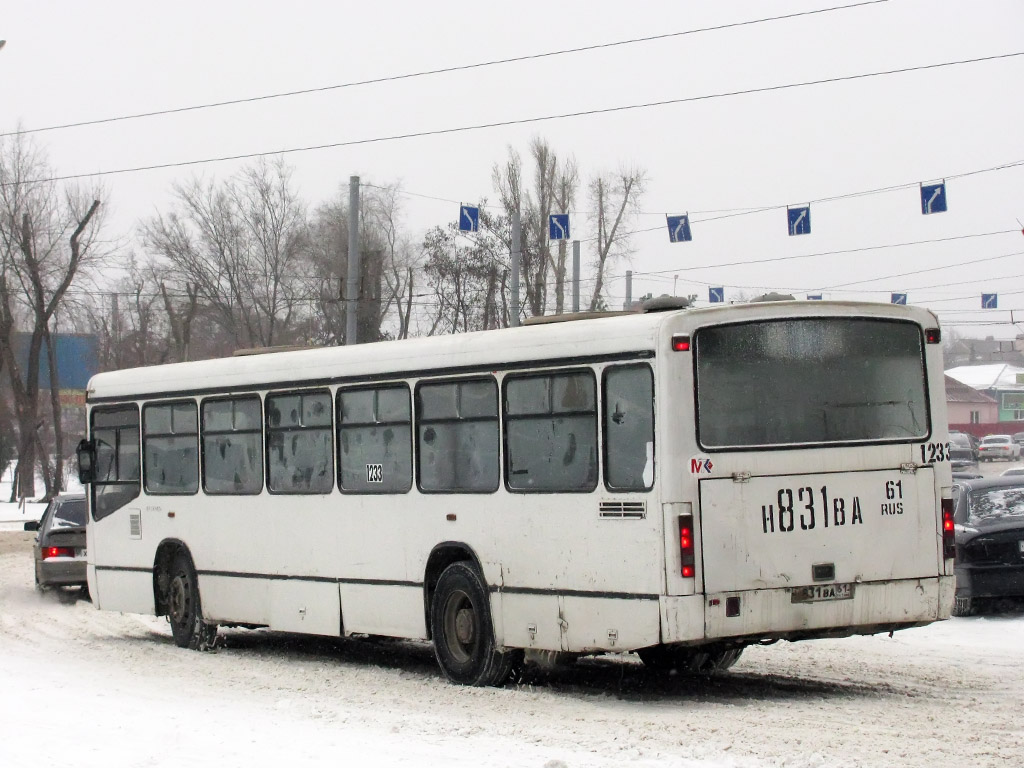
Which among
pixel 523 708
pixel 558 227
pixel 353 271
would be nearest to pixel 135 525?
pixel 523 708

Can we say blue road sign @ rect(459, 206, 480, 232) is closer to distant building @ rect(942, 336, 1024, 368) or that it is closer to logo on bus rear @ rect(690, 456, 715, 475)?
logo on bus rear @ rect(690, 456, 715, 475)

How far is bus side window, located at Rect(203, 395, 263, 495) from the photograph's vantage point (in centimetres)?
1485

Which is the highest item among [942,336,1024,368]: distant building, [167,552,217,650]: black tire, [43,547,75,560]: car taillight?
[942,336,1024,368]: distant building

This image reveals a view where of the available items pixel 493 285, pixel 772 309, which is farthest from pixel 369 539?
pixel 493 285

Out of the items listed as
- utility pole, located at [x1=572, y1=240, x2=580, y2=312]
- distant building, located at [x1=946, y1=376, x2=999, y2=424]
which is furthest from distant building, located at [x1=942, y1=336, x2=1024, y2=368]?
utility pole, located at [x1=572, y1=240, x2=580, y2=312]

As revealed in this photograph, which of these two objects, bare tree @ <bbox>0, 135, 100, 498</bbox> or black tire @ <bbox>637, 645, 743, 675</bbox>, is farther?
bare tree @ <bbox>0, 135, 100, 498</bbox>

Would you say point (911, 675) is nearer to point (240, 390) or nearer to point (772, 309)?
point (772, 309)

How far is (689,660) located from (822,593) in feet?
7.10

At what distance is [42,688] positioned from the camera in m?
12.0

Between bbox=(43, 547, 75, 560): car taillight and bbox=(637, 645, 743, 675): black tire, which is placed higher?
bbox=(43, 547, 75, 560): car taillight

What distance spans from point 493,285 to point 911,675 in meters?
43.0

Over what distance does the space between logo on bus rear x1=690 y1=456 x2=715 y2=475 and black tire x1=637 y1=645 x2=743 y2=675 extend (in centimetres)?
214

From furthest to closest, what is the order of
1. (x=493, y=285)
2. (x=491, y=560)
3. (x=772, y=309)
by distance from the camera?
(x=493, y=285), (x=491, y=560), (x=772, y=309)

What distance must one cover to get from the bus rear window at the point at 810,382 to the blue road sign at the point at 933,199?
17.2 meters
